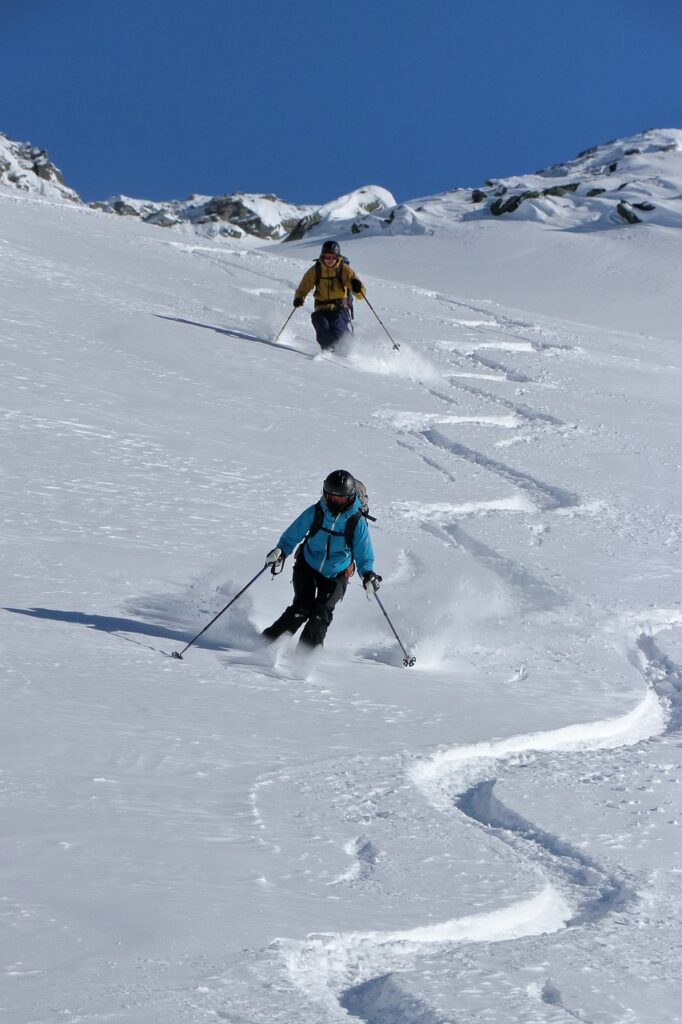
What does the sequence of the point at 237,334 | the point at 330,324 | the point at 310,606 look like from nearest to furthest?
the point at 310,606
the point at 330,324
the point at 237,334

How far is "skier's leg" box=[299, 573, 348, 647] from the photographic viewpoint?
22.4 ft

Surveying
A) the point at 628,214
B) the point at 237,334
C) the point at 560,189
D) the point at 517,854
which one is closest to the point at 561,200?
the point at 560,189

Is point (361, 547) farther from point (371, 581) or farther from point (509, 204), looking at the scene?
point (509, 204)

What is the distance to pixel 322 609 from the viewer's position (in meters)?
6.89

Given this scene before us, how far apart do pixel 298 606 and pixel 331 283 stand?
28.3ft

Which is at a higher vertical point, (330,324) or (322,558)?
(330,324)

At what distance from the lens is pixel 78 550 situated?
759 centimetres

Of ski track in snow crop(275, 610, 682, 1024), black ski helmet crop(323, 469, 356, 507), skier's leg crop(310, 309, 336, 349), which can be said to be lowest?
ski track in snow crop(275, 610, 682, 1024)

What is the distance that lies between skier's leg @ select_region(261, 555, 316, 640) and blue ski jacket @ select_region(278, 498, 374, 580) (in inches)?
2.3

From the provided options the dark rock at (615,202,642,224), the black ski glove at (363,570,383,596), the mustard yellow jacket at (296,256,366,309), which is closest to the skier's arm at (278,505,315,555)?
the black ski glove at (363,570,383,596)

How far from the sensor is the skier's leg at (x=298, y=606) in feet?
22.6

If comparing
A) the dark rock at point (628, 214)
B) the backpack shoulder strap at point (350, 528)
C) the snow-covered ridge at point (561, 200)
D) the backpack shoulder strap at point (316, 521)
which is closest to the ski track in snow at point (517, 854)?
the backpack shoulder strap at point (350, 528)

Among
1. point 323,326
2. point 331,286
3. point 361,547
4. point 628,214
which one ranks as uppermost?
point 628,214

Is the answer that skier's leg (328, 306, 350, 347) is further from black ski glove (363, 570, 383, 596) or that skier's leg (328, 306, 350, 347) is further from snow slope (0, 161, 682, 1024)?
black ski glove (363, 570, 383, 596)
